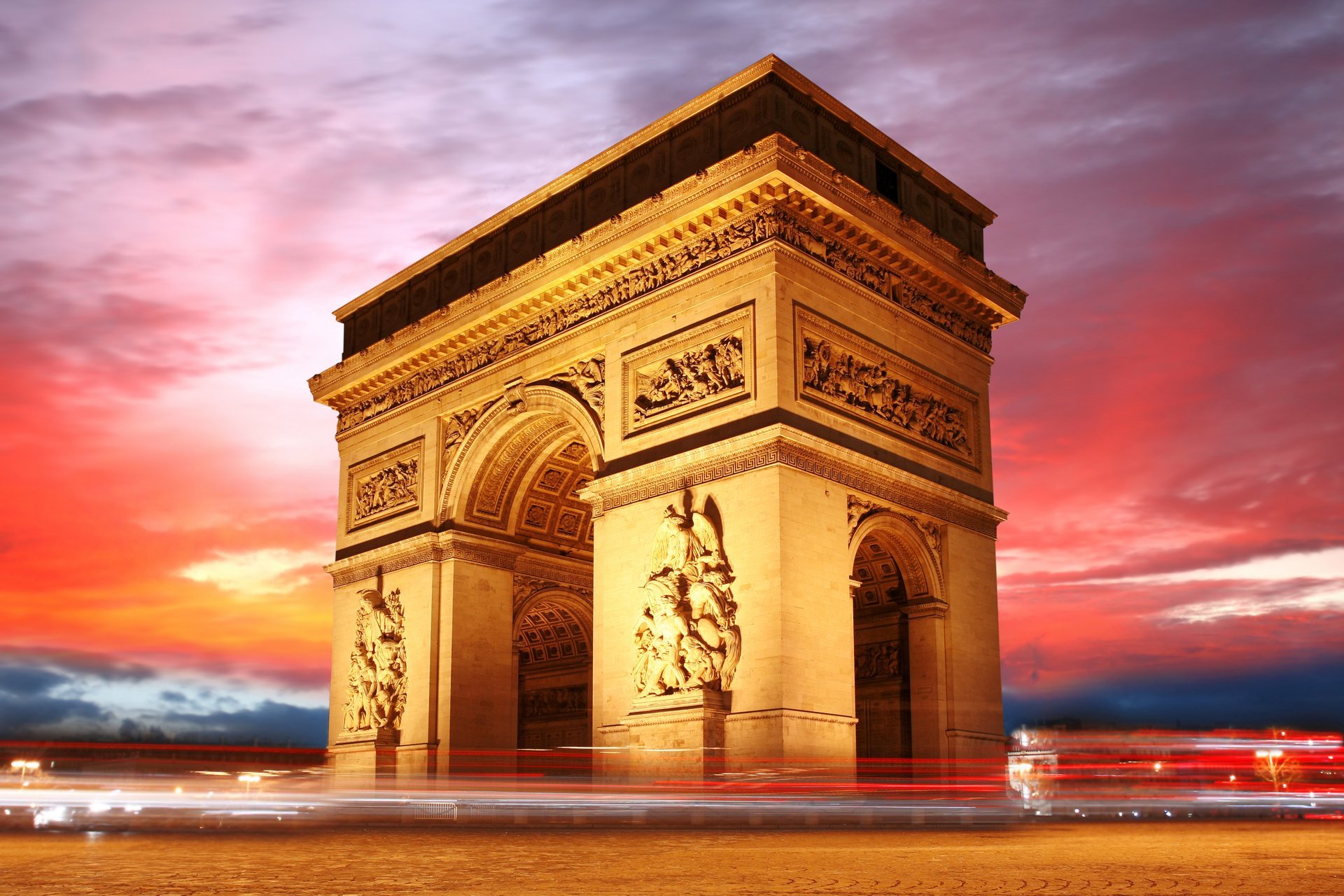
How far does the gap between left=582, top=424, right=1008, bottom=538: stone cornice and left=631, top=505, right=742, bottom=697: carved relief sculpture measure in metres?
0.77

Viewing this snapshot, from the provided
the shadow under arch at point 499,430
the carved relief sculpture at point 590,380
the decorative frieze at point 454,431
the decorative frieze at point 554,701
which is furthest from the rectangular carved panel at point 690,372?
the decorative frieze at point 554,701

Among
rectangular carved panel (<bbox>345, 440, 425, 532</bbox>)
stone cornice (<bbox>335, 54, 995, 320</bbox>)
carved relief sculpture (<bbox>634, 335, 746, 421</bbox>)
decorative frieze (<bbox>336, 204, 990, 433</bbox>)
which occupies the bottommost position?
rectangular carved panel (<bbox>345, 440, 425, 532</bbox>)

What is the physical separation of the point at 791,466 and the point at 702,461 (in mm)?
1698

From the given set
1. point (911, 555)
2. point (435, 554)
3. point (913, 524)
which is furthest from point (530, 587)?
point (913, 524)

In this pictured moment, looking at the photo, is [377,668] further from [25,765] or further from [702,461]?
[702,461]

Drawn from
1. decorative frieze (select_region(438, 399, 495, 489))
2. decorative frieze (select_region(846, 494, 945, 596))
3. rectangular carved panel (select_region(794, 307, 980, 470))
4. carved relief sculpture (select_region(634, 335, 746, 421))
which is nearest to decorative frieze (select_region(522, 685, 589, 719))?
decorative frieze (select_region(438, 399, 495, 489))

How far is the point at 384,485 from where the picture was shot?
29.3 meters

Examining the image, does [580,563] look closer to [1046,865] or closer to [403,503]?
[403,503]

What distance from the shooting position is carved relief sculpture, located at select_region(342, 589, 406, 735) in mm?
27266

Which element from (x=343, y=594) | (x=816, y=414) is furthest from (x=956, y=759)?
(x=343, y=594)

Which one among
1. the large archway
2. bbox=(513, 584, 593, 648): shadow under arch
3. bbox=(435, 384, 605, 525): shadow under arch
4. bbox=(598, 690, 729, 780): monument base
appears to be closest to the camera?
bbox=(598, 690, 729, 780): monument base

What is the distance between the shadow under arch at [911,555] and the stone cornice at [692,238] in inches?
185

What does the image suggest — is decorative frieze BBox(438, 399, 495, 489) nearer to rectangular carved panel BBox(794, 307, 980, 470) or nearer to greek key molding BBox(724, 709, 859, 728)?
rectangular carved panel BBox(794, 307, 980, 470)

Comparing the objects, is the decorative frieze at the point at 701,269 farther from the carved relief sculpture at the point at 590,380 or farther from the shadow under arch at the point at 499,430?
the shadow under arch at the point at 499,430
